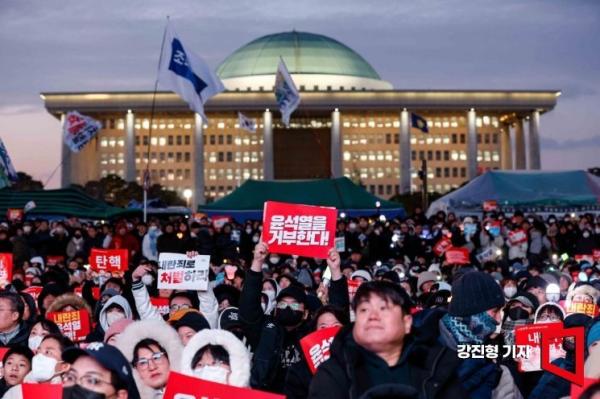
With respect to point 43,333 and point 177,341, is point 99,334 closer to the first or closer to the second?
point 43,333

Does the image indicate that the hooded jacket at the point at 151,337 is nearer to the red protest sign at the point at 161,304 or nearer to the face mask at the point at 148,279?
the red protest sign at the point at 161,304

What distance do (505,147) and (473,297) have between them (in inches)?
4681

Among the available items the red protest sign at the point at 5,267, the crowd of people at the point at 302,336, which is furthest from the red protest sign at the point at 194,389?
the red protest sign at the point at 5,267

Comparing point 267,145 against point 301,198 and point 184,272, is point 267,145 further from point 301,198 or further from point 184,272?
point 184,272

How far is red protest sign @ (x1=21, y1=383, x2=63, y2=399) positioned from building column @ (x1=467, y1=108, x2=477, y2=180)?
109574 millimetres

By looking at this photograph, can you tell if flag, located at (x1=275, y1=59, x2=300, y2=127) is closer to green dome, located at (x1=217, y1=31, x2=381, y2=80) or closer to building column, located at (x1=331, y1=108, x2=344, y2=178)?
building column, located at (x1=331, y1=108, x2=344, y2=178)

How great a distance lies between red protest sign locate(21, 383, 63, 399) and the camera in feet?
14.7

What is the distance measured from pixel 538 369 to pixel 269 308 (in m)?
4.46

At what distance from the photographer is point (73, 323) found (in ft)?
28.9

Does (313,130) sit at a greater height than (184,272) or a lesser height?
greater

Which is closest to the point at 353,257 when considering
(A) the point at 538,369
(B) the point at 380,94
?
(A) the point at 538,369

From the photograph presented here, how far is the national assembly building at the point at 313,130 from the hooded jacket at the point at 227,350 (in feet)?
335

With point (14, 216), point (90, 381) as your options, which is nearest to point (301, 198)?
point (14, 216)

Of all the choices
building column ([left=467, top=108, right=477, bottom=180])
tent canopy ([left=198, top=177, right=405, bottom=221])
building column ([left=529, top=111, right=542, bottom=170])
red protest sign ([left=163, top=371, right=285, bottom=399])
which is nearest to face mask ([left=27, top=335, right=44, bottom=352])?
red protest sign ([left=163, top=371, right=285, bottom=399])
